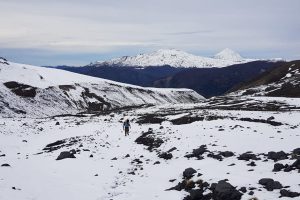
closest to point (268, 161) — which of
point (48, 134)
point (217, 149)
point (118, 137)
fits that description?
point (217, 149)

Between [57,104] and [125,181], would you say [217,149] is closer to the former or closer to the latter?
[125,181]

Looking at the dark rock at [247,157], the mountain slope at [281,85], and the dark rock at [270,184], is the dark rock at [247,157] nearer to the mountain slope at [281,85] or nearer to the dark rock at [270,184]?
the dark rock at [270,184]

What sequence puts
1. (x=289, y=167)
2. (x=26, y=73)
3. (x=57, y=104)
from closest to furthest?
(x=289, y=167) → (x=57, y=104) → (x=26, y=73)

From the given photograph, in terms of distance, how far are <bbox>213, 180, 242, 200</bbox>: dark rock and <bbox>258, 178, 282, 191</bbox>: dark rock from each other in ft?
4.61

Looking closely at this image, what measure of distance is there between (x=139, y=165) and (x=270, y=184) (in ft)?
40.3

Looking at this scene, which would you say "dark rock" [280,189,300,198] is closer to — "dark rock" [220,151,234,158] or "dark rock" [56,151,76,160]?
"dark rock" [220,151,234,158]

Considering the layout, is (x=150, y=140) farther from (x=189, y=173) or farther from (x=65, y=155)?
(x=189, y=173)

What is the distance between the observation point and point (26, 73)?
13938 cm

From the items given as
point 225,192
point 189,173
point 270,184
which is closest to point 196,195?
point 225,192

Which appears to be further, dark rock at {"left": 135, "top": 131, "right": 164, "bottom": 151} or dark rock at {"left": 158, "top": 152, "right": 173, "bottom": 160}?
dark rock at {"left": 135, "top": 131, "right": 164, "bottom": 151}

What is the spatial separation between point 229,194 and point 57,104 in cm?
10340

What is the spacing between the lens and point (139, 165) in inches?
1109

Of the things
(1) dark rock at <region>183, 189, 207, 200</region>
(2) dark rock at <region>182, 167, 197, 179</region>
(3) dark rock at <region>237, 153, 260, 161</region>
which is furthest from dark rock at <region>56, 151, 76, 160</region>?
(1) dark rock at <region>183, 189, 207, 200</region>

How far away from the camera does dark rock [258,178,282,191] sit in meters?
17.3
